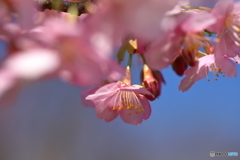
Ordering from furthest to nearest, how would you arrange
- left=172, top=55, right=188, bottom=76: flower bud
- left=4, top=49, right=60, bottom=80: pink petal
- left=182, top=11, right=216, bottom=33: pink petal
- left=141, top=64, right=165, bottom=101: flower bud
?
left=141, top=64, right=165, bottom=101: flower bud < left=172, top=55, right=188, bottom=76: flower bud < left=182, top=11, right=216, bottom=33: pink petal < left=4, top=49, right=60, bottom=80: pink petal

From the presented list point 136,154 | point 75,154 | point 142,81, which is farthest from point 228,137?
point 142,81

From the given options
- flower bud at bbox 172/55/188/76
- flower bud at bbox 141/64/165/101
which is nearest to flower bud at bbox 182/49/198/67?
flower bud at bbox 172/55/188/76

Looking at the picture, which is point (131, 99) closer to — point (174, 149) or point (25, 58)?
point (25, 58)

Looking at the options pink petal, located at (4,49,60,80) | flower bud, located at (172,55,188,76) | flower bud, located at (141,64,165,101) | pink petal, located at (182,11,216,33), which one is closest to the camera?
pink petal, located at (4,49,60,80)

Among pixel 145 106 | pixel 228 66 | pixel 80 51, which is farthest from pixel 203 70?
pixel 80 51

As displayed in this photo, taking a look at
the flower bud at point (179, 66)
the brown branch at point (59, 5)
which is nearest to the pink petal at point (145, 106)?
the flower bud at point (179, 66)

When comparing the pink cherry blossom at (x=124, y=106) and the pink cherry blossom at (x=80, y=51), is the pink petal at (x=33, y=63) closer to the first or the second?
the pink cherry blossom at (x=80, y=51)

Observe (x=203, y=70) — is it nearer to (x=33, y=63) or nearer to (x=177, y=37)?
(x=177, y=37)

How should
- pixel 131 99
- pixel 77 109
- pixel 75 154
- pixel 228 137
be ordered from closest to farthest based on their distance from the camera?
1. pixel 131 99
2. pixel 77 109
3. pixel 75 154
4. pixel 228 137

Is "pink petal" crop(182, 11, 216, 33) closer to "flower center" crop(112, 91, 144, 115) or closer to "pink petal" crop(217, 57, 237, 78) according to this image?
"pink petal" crop(217, 57, 237, 78)

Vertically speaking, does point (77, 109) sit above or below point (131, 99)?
above

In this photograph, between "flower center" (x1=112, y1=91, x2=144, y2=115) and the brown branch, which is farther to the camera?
"flower center" (x1=112, y1=91, x2=144, y2=115)
